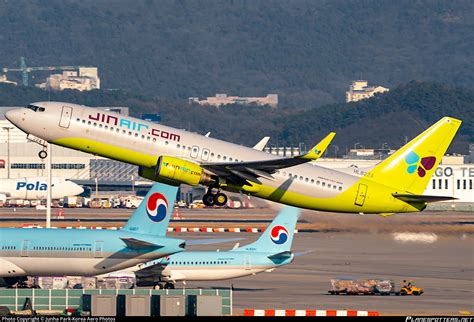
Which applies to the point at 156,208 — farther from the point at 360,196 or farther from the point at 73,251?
the point at 360,196

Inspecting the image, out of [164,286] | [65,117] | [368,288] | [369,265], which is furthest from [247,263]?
[65,117]

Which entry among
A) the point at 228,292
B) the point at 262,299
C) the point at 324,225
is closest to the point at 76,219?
the point at 324,225

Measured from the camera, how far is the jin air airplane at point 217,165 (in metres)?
69.4

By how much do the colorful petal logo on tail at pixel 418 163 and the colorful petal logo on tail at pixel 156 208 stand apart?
61.9 feet

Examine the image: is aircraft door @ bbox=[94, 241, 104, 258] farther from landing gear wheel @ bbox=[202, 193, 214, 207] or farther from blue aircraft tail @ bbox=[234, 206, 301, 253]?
blue aircraft tail @ bbox=[234, 206, 301, 253]

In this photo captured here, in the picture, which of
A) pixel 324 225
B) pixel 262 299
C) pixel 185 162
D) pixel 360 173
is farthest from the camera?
pixel 324 225

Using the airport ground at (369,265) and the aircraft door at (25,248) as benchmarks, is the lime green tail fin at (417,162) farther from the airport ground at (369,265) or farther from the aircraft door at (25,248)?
the aircraft door at (25,248)

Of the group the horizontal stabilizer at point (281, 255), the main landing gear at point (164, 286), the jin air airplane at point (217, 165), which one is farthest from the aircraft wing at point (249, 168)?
the horizontal stabilizer at point (281, 255)

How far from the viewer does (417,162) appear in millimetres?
76875

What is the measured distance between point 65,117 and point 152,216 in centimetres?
1830

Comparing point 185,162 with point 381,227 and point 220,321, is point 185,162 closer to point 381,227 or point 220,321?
point 220,321

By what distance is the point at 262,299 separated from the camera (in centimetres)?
9012

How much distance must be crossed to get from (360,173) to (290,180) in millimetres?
5977

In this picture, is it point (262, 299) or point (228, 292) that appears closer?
point (228, 292)
